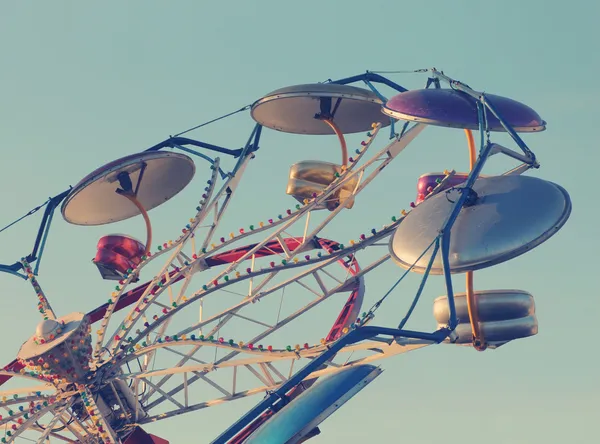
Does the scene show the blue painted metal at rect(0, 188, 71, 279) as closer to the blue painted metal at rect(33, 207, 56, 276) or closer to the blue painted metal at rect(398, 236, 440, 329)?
the blue painted metal at rect(33, 207, 56, 276)

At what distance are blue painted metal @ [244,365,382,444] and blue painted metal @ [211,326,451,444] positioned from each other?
1.94 feet

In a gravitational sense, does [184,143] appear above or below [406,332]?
above

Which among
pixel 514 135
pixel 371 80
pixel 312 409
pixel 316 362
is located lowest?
pixel 312 409

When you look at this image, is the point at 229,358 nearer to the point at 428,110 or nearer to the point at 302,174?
the point at 302,174

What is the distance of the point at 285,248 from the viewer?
3694 centimetres

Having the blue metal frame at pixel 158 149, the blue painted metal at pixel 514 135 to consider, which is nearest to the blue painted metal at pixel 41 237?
the blue metal frame at pixel 158 149

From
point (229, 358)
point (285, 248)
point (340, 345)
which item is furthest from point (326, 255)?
point (340, 345)

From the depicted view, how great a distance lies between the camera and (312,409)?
27859 mm

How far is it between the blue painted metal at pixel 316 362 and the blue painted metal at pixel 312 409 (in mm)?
592

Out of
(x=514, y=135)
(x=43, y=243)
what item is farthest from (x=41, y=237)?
(x=514, y=135)

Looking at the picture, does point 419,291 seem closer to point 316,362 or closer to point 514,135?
point 316,362

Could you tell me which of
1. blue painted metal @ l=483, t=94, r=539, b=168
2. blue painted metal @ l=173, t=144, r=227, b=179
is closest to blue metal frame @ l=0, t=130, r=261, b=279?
blue painted metal @ l=173, t=144, r=227, b=179

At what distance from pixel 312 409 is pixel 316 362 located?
1.62 meters

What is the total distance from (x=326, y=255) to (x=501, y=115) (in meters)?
6.68
